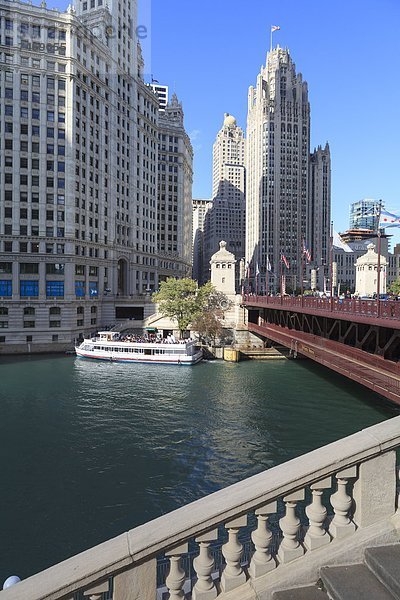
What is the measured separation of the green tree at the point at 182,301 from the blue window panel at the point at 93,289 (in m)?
12.9

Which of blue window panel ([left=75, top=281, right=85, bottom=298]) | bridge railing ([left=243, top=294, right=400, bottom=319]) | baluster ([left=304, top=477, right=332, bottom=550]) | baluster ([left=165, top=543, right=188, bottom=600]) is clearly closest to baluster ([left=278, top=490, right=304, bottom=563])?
baluster ([left=304, top=477, right=332, bottom=550])

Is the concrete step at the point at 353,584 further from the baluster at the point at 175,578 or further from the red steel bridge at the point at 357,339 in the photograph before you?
the red steel bridge at the point at 357,339

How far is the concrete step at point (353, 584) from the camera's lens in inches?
186

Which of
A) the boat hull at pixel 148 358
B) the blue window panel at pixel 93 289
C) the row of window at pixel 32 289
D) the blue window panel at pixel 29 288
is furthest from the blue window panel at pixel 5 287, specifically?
the boat hull at pixel 148 358

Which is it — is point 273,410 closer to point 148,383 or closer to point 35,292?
point 148,383

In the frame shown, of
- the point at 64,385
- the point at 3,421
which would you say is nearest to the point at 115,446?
the point at 3,421

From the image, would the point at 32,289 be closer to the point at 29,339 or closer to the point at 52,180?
the point at 29,339

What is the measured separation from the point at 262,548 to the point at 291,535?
0.41 metres

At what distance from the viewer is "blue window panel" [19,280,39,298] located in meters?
73.9

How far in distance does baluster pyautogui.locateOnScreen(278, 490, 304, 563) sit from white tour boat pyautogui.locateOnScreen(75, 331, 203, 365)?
189ft

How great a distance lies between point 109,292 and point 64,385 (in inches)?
1716

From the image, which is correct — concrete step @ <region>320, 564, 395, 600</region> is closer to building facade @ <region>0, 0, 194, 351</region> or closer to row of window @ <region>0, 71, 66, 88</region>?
building facade @ <region>0, 0, 194, 351</region>

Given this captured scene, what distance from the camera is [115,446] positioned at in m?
28.3

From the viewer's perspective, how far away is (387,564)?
4.94 metres
